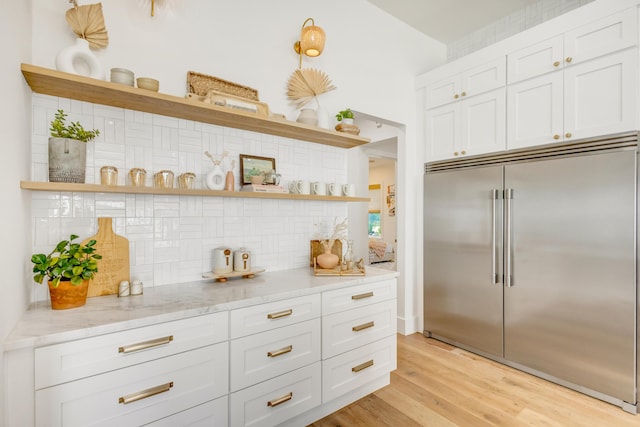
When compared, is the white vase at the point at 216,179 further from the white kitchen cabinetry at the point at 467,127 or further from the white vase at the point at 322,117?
the white kitchen cabinetry at the point at 467,127

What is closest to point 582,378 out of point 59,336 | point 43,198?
point 59,336

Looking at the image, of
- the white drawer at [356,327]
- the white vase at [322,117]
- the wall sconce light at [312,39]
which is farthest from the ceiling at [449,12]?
the white drawer at [356,327]

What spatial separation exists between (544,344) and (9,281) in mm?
3115

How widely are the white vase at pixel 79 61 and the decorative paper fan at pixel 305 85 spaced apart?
3.99 ft

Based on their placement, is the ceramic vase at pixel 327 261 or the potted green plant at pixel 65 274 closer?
the potted green plant at pixel 65 274

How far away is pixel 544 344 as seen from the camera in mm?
2328

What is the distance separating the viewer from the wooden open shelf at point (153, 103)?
1.38m

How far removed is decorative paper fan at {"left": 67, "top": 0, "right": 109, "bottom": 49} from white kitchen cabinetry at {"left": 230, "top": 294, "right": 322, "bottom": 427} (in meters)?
1.55

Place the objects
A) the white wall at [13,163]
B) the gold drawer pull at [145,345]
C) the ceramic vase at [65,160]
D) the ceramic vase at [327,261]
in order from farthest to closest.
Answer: the ceramic vase at [327,261] → the ceramic vase at [65,160] → the gold drawer pull at [145,345] → the white wall at [13,163]

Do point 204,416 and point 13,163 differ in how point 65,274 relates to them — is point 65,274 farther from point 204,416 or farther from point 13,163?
point 204,416

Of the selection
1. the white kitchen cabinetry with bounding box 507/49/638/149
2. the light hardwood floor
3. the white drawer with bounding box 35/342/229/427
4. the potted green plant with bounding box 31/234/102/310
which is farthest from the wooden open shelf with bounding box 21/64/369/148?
the light hardwood floor

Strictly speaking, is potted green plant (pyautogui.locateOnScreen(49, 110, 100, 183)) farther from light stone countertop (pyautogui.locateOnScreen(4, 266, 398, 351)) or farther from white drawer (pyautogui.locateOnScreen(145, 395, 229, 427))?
white drawer (pyautogui.locateOnScreen(145, 395, 229, 427))

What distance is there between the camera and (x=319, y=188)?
2.33 m

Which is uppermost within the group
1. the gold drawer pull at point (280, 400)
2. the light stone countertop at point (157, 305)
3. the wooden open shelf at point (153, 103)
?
the wooden open shelf at point (153, 103)
